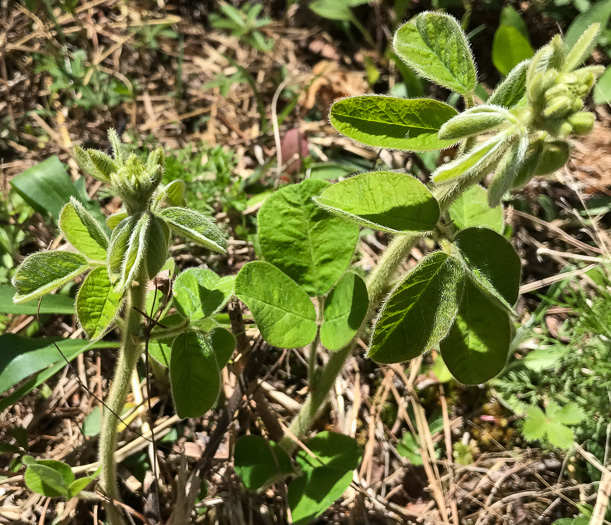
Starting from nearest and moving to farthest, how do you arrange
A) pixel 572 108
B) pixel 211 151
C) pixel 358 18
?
pixel 572 108 → pixel 211 151 → pixel 358 18

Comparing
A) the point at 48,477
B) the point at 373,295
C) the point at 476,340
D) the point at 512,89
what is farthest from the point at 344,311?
the point at 48,477

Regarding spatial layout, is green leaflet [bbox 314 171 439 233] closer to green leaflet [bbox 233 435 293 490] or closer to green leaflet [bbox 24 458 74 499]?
green leaflet [bbox 233 435 293 490]

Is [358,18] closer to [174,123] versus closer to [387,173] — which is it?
[174,123]

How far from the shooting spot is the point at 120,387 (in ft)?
5.61

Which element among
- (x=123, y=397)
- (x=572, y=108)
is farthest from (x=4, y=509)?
(x=572, y=108)

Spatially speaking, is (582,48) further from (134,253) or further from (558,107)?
(134,253)

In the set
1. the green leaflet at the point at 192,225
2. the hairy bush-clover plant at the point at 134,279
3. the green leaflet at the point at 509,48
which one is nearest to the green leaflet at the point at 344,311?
the hairy bush-clover plant at the point at 134,279

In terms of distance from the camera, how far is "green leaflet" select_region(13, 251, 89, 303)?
4.90 ft

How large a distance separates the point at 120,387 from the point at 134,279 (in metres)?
0.42

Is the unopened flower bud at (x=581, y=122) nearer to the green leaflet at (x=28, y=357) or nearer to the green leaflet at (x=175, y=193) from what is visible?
the green leaflet at (x=175, y=193)

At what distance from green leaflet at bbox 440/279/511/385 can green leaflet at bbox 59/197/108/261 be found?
3.32 ft

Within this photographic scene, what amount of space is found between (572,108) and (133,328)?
48.9 inches

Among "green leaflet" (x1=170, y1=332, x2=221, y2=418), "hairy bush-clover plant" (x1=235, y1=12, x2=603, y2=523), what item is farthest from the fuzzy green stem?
"green leaflet" (x1=170, y1=332, x2=221, y2=418)

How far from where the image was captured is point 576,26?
284cm
